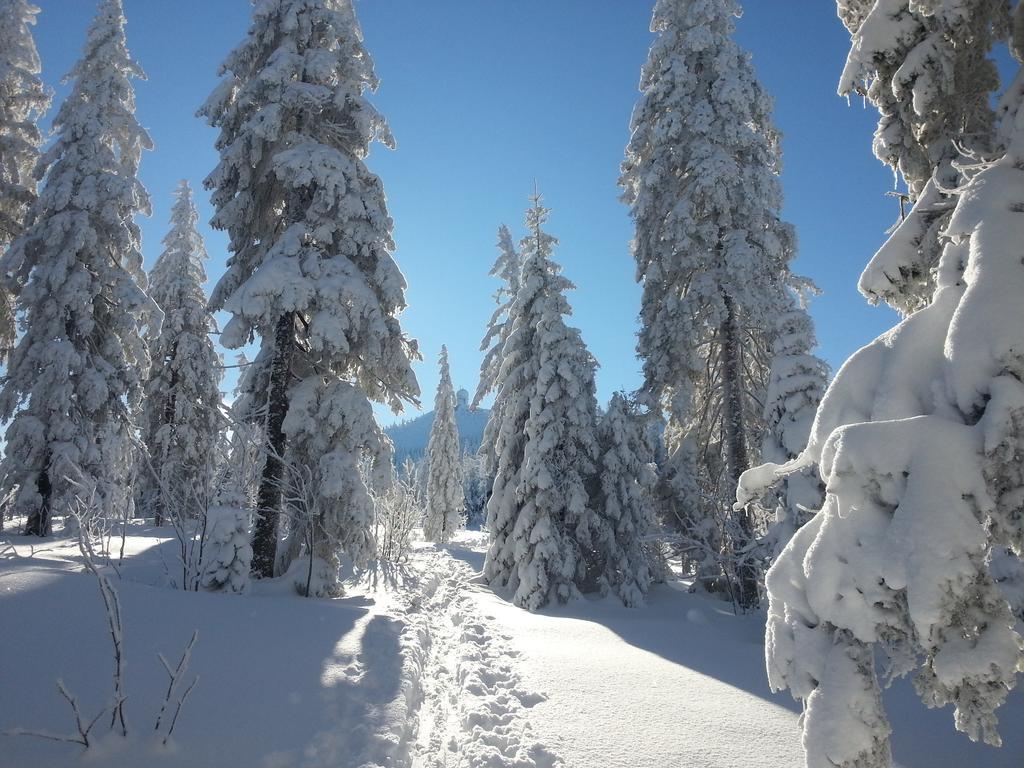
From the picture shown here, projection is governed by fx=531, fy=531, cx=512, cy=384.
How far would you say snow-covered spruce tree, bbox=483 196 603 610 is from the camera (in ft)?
41.9

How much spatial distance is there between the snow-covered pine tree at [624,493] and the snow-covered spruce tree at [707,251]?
85 centimetres

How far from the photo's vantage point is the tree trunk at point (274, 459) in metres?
9.35

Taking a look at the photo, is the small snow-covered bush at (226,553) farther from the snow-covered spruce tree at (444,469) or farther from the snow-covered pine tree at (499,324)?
the snow-covered spruce tree at (444,469)

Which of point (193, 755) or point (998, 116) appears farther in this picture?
point (193, 755)

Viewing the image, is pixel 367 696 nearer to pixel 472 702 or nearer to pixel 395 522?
pixel 472 702

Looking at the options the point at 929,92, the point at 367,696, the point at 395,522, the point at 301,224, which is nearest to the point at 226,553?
the point at 367,696

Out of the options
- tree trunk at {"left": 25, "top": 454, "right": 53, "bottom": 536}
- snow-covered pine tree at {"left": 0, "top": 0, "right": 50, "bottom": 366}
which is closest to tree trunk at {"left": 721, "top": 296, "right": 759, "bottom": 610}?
tree trunk at {"left": 25, "top": 454, "right": 53, "bottom": 536}

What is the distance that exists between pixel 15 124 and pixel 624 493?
19.3 meters

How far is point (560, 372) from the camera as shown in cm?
1358

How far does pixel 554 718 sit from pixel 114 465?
13.1 metres

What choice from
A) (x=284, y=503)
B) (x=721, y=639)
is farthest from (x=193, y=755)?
(x=721, y=639)

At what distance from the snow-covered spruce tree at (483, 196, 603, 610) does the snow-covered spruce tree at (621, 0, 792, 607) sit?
6.61 feet

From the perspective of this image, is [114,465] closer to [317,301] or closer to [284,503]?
[284,503]

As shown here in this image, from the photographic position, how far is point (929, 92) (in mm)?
2926
